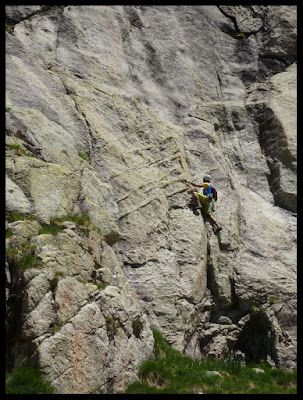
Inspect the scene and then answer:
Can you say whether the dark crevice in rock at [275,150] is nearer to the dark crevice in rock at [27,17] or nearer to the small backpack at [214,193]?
the small backpack at [214,193]

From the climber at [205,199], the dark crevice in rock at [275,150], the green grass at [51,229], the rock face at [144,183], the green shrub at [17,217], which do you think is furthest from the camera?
the dark crevice in rock at [275,150]

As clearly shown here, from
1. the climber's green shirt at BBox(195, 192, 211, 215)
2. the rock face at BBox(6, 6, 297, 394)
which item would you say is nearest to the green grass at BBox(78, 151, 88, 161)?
the rock face at BBox(6, 6, 297, 394)

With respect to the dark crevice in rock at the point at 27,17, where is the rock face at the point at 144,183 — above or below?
below

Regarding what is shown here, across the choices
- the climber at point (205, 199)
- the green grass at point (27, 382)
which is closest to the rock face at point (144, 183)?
the green grass at point (27, 382)

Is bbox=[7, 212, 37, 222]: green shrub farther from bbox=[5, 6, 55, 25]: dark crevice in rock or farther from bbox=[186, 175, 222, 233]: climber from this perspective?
bbox=[5, 6, 55, 25]: dark crevice in rock

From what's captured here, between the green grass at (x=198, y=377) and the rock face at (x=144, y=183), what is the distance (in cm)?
69

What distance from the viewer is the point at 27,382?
42.4 ft

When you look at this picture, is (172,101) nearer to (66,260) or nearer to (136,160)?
(136,160)

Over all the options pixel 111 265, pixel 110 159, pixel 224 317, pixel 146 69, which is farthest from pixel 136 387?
pixel 146 69

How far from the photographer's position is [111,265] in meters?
18.2

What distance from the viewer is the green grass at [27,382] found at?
12.8 m

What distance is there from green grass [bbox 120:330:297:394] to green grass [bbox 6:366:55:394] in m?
3.29

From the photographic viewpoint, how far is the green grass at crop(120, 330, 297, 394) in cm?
1585

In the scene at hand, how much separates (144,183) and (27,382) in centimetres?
1245
